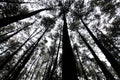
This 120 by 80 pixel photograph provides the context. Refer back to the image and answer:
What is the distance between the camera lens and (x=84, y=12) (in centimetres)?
1263

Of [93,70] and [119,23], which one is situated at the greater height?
[119,23]

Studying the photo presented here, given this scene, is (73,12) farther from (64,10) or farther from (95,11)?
(95,11)

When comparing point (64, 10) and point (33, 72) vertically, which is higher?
point (64, 10)

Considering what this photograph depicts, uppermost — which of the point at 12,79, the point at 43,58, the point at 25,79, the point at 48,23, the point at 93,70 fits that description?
the point at 48,23

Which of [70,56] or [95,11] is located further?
[95,11]

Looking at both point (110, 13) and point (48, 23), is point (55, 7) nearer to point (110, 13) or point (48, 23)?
point (48, 23)

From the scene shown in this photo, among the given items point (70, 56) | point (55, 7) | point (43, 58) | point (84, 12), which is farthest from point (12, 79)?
point (55, 7)

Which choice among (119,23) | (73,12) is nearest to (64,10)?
(73,12)

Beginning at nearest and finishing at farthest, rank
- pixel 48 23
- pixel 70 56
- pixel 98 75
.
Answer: pixel 70 56
pixel 48 23
pixel 98 75

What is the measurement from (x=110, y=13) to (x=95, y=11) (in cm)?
157

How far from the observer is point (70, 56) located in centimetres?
452

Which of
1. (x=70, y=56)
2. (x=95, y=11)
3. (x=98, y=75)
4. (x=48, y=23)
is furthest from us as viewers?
(x=98, y=75)

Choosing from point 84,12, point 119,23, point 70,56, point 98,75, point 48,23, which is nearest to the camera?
point 70,56

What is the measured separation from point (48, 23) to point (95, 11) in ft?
15.7
